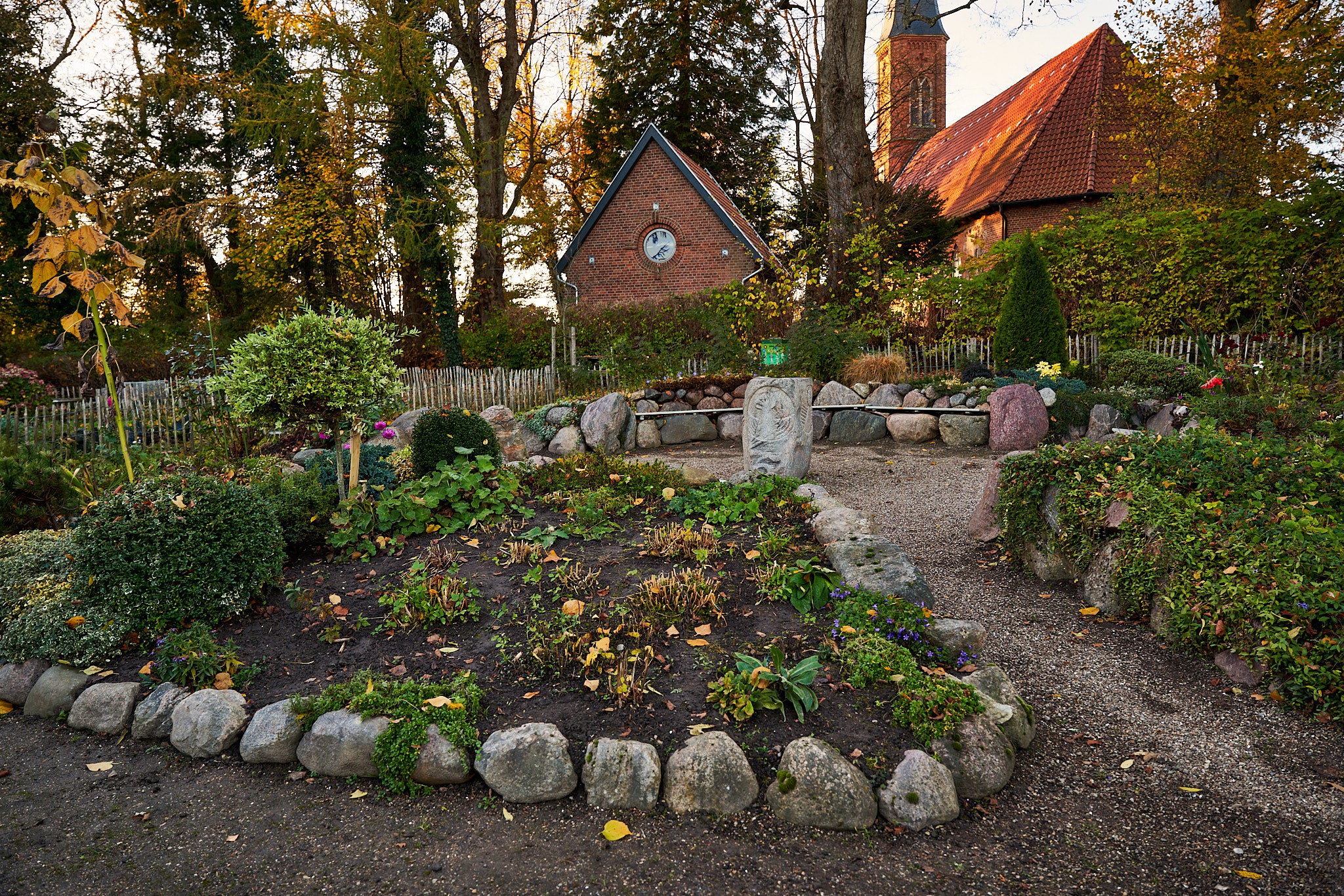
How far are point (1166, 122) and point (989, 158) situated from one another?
35.6 ft

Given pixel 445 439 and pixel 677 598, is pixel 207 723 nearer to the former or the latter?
pixel 677 598

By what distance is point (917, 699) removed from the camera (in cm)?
301

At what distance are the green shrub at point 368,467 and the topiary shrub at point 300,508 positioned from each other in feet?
1.12

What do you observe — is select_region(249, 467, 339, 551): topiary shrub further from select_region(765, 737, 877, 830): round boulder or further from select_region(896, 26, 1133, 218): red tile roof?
select_region(896, 26, 1133, 218): red tile roof

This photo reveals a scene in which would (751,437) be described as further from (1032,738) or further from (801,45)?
(801,45)

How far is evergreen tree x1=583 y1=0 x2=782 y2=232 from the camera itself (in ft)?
79.3

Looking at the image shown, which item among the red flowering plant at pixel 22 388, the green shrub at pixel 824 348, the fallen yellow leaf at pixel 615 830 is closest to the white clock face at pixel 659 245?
the green shrub at pixel 824 348

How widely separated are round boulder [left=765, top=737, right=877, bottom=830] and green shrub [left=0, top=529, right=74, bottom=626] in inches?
160

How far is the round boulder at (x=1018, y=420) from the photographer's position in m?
9.25

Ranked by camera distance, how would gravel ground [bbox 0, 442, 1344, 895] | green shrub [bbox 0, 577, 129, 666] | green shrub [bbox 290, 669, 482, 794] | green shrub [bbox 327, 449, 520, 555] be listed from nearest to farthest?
gravel ground [bbox 0, 442, 1344, 895] → green shrub [bbox 290, 669, 482, 794] → green shrub [bbox 0, 577, 129, 666] → green shrub [bbox 327, 449, 520, 555]

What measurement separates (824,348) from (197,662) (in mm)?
10014

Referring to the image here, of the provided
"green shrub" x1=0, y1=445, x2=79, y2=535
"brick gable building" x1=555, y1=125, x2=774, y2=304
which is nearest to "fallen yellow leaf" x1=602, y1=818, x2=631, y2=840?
"green shrub" x1=0, y1=445, x2=79, y2=535

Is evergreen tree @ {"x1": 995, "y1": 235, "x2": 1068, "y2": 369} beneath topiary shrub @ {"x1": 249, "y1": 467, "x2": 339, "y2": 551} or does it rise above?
above

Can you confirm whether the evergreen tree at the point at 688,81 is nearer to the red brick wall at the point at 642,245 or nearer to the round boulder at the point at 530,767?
the red brick wall at the point at 642,245
